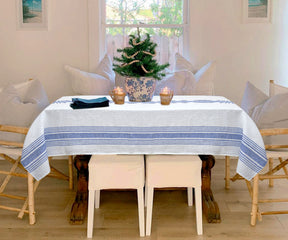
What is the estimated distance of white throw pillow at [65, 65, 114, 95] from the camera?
13.5 ft

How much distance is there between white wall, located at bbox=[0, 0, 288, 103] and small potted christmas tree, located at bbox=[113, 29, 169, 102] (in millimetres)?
1460

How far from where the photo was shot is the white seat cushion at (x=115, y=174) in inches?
105

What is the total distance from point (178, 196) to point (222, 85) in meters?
1.57

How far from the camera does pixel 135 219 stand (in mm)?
3012

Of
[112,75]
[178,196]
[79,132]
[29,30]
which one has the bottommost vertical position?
[178,196]

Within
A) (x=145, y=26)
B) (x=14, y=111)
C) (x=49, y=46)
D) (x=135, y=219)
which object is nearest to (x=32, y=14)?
(x=49, y=46)

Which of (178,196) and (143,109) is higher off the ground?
(143,109)

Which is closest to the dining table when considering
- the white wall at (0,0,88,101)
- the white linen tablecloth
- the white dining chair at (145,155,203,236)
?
the white linen tablecloth

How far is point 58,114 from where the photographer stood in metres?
2.76

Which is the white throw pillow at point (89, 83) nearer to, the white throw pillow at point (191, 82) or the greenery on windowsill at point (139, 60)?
the white throw pillow at point (191, 82)

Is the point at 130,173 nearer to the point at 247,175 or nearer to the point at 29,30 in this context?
the point at 247,175

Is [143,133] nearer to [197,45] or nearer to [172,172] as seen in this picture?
[172,172]

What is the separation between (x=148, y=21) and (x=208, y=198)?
218cm

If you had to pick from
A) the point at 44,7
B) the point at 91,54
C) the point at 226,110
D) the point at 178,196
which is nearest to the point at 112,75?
the point at 91,54
